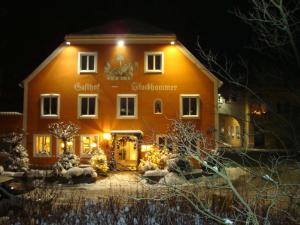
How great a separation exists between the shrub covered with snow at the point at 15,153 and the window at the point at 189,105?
31.3ft

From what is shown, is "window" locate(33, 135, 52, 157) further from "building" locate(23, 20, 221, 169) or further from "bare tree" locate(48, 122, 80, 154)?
"bare tree" locate(48, 122, 80, 154)

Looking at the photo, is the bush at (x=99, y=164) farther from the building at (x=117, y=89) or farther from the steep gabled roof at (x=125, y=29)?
the steep gabled roof at (x=125, y=29)

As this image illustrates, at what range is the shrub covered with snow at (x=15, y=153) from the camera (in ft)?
79.0

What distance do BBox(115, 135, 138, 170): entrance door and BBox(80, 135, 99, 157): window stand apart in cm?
131

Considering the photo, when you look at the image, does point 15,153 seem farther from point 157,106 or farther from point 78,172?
point 157,106

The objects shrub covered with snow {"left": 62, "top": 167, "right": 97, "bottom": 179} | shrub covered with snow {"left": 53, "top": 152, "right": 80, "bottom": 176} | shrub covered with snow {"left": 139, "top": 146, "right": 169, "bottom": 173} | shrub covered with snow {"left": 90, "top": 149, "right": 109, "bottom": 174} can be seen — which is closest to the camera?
shrub covered with snow {"left": 62, "top": 167, "right": 97, "bottom": 179}

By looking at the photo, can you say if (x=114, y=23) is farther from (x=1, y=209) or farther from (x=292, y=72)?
(x=1, y=209)

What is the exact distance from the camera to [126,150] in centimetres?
2731

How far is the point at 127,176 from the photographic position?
2373 centimetres

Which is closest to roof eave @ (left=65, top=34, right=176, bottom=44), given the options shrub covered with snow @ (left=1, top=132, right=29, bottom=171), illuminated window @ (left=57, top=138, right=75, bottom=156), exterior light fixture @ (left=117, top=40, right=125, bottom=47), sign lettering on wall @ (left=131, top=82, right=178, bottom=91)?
exterior light fixture @ (left=117, top=40, right=125, bottom=47)

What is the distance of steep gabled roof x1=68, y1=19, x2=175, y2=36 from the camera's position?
90.0 feet

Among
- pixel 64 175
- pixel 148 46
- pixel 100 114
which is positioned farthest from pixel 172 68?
pixel 64 175

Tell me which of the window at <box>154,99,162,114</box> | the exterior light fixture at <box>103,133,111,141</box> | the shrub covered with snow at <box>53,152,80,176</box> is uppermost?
the window at <box>154,99,162,114</box>

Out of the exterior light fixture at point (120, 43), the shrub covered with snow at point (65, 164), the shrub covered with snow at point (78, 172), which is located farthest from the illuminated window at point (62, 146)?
the exterior light fixture at point (120, 43)
